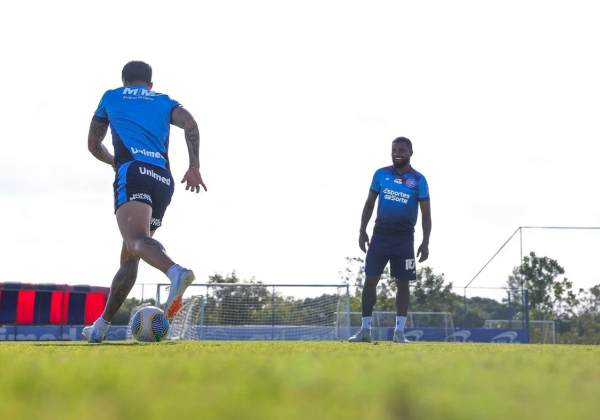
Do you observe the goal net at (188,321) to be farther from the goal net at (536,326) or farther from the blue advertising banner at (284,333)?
the goal net at (536,326)

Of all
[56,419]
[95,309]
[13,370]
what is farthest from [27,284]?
[56,419]

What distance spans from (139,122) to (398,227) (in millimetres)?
3094

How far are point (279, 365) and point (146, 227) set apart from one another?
2934 mm

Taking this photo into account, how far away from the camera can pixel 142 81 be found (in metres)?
5.47

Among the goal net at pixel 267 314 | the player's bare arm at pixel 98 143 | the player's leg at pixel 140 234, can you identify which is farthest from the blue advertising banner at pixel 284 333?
the player's leg at pixel 140 234

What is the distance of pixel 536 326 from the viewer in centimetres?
1980

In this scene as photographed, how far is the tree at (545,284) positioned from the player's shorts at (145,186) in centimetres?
1382

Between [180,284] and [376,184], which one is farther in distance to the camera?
[376,184]

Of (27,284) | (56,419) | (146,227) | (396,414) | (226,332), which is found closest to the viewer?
(56,419)

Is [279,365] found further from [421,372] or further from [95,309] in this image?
[95,309]

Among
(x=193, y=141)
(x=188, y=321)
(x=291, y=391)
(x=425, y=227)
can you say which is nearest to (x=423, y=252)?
(x=425, y=227)

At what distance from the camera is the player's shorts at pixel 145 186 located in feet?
16.1

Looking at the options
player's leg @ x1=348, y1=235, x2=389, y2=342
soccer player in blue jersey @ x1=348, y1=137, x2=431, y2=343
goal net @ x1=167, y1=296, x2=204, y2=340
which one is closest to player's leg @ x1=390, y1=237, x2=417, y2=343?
soccer player in blue jersey @ x1=348, y1=137, x2=431, y2=343

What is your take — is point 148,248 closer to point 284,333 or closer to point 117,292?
point 117,292
